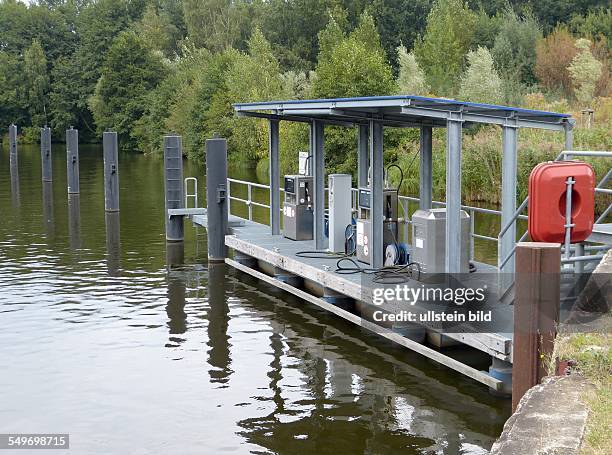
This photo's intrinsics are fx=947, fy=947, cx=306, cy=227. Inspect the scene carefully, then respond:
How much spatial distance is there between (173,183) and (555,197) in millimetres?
13205

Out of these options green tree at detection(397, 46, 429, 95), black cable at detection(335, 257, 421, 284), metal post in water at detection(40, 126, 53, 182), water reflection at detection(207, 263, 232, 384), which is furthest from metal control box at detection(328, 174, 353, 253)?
green tree at detection(397, 46, 429, 95)

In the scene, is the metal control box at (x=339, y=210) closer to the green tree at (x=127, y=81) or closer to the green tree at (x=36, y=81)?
the green tree at (x=127, y=81)

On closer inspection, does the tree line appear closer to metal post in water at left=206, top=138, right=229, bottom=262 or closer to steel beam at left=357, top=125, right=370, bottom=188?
metal post in water at left=206, top=138, right=229, bottom=262

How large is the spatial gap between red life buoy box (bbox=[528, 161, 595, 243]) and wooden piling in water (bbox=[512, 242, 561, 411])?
2.43 metres

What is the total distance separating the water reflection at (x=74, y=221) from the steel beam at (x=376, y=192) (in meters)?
9.76

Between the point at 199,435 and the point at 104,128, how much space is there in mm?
72844

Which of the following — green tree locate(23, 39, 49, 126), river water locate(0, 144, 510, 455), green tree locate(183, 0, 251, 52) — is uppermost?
green tree locate(183, 0, 251, 52)

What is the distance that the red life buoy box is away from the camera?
391 inches

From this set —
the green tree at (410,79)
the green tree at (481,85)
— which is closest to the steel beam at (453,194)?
the green tree at (481,85)

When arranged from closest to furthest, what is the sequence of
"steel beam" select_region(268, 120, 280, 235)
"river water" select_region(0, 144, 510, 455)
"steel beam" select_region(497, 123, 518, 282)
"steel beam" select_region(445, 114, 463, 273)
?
"river water" select_region(0, 144, 510, 455)
"steel beam" select_region(497, 123, 518, 282)
"steel beam" select_region(445, 114, 463, 273)
"steel beam" select_region(268, 120, 280, 235)

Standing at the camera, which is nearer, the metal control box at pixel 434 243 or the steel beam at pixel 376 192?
the metal control box at pixel 434 243

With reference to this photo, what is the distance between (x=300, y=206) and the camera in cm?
1716

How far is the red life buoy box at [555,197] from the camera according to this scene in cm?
992

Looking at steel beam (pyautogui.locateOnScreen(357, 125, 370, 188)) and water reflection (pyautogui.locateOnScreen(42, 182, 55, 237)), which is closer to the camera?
steel beam (pyautogui.locateOnScreen(357, 125, 370, 188))
